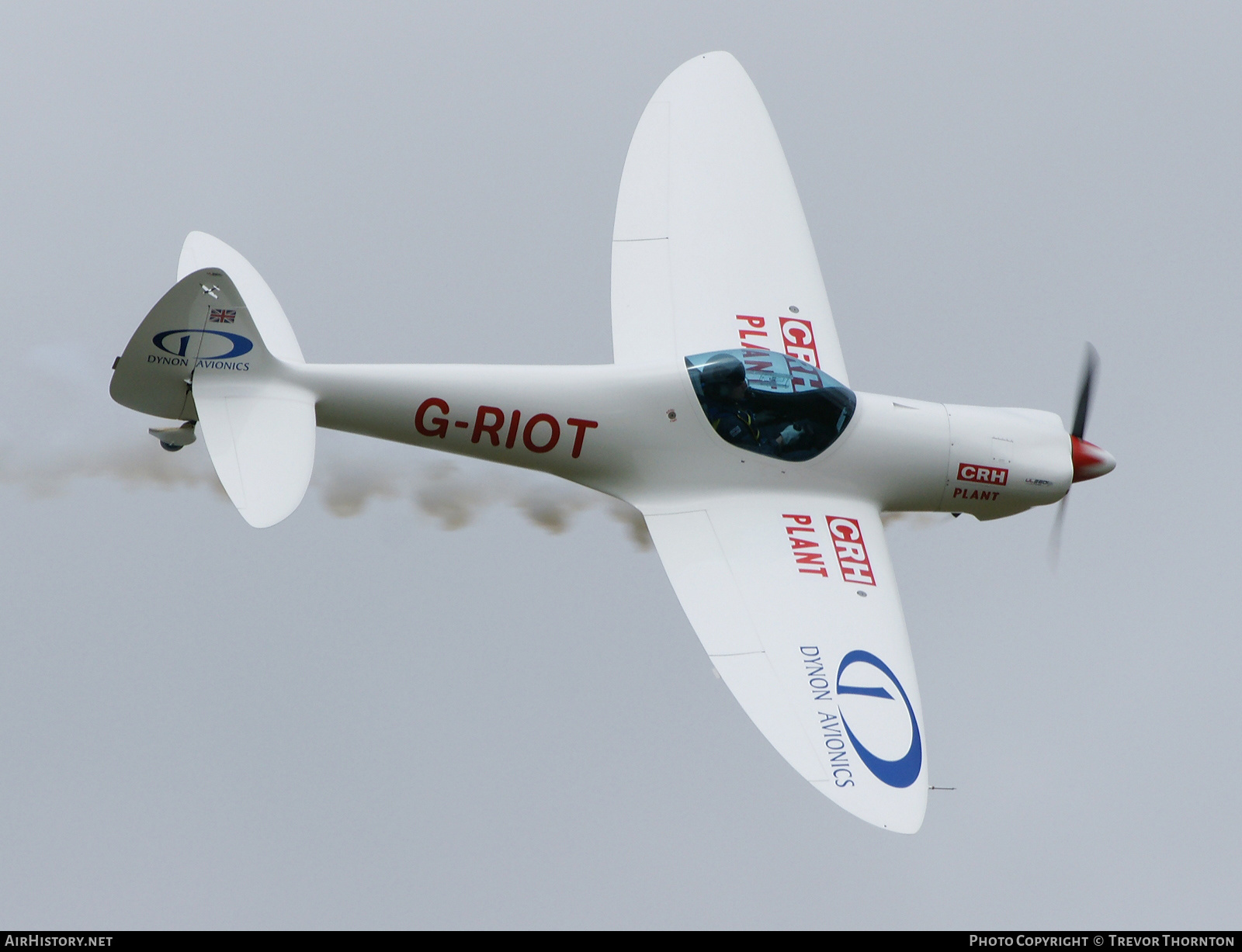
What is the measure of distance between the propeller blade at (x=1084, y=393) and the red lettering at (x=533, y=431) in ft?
16.7

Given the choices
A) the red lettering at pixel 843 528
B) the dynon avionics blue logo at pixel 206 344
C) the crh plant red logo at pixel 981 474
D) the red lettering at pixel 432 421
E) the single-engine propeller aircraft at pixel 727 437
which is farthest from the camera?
the crh plant red logo at pixel 981 474

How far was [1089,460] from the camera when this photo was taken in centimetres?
1842

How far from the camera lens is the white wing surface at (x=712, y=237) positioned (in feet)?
60.1

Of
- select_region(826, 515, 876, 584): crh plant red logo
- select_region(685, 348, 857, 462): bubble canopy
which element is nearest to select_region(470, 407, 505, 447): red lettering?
select_region(685, 348, 857, 462): bubble canopy

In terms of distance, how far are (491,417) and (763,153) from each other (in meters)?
4.92

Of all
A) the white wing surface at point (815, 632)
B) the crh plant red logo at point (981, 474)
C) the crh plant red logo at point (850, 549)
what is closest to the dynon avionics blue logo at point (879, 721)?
the white wing surface at point (815, 632)

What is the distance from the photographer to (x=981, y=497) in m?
18.1

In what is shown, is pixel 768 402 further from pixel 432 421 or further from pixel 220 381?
pixel 220 381

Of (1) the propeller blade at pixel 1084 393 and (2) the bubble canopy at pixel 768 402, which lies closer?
(2) the bubble canopy at pixel 768 402

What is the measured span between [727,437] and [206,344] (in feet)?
15.0

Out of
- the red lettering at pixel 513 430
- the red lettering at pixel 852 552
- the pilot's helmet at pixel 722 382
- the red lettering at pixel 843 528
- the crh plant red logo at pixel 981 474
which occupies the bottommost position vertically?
the red lettering at pixel 852 552

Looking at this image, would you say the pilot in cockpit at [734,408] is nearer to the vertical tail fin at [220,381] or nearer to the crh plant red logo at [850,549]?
the crh plant red logo at [850,549]

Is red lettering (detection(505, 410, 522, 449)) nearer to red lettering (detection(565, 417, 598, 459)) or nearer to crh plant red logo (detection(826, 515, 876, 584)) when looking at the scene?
red lettering (detection(565, 417, 598, 459))

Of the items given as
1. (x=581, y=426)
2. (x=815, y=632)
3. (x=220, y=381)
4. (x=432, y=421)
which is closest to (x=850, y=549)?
(x=815, y=632)
